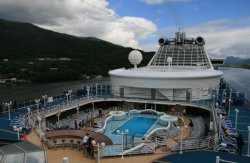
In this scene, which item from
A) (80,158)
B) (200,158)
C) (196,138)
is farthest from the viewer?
(196,138)

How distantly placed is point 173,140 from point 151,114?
638 cm

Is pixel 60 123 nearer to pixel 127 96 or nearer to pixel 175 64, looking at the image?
pixel 127 96

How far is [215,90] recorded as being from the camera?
24.8 metres

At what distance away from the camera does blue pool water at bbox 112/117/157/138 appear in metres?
17.1

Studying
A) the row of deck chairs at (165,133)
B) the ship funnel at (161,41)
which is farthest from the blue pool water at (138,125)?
the ship funnel at (161,41)

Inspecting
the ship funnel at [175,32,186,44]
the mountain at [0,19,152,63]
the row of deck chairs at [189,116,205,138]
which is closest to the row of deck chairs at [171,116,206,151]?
the row of deck chairs at [189,116,205,138]

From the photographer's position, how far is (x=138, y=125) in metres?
18.8

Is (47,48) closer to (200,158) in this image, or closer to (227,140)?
(227,140)

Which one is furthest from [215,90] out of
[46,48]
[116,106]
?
[46,48]

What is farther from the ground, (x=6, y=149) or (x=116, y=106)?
(x=6, y=149)

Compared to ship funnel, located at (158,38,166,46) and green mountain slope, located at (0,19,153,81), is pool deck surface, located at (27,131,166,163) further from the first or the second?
green mountain slope, located at (0,19,153,81)

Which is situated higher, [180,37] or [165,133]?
[180,37]

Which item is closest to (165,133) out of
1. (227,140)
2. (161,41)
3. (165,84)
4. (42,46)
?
(227,140)

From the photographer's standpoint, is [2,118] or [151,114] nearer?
[2,118]
